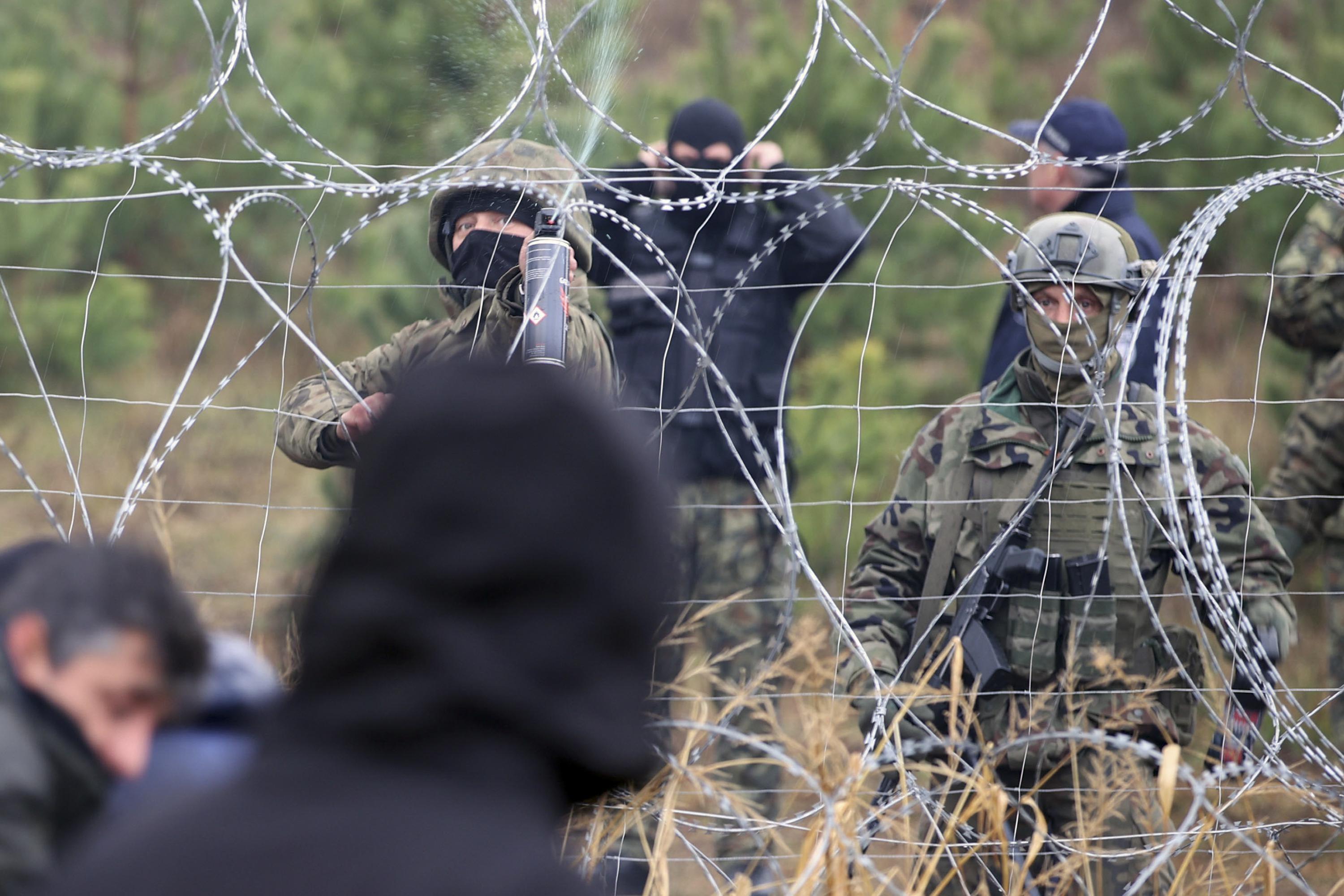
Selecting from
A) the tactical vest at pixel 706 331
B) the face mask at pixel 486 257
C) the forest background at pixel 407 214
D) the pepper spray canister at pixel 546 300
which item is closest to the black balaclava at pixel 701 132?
the tactical vest at pixel 706 331

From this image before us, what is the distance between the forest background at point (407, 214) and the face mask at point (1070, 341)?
2156mm

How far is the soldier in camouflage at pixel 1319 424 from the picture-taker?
418 centimetres

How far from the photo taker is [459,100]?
4.31m

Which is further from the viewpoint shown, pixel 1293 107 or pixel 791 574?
pixel 1293 107

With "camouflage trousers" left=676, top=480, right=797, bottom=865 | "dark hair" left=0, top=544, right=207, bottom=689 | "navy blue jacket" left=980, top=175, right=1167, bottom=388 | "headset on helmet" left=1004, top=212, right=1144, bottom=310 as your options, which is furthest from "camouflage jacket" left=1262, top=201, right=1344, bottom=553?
"dark hair" left=0, top=544, right=207, bottom=689

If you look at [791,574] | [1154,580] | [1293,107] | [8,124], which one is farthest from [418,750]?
[8,124]

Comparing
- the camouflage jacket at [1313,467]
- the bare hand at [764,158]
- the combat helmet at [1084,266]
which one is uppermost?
the bare hand at [764,158]

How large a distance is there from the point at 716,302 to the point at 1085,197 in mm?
1163

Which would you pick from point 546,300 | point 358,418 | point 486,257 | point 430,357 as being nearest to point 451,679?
point 546,300

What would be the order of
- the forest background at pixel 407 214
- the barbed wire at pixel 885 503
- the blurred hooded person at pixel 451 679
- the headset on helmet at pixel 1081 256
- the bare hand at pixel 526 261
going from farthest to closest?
the forest background at pixel 407 214, the headset on helmet at pixel 1081 256, the bare hand at pixel 526 261, the barbed wire at pixel 885 503, the blurred hooded person at pixel 451 679

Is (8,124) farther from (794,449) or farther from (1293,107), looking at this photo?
(1293,107)

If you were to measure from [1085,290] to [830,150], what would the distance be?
12.7ft

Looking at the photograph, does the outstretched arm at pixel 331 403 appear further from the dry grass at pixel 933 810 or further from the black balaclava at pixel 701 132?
the black balaclava at pixel 701 132

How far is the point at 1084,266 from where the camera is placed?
3.26 metres
